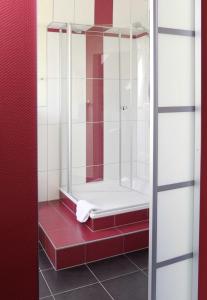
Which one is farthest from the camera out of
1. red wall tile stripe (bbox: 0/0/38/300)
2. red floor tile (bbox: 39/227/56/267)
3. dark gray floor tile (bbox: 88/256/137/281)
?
red floor tile (bbox: 39/227/56/267)

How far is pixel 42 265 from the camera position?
2.47 meters

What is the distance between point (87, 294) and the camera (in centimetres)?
210

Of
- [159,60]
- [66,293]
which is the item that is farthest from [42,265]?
[159,60]

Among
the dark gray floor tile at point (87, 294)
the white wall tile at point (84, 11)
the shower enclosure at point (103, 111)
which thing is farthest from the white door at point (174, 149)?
the white wall tile at point (84, 11)

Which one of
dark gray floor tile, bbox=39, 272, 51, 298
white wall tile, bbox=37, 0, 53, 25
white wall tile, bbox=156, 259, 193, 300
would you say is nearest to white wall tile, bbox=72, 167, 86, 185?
dark gray floor tile, bbox=39, 272, 51, 298

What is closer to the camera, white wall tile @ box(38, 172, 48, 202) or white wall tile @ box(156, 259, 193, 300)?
white wall tile @ box(156, 259, 193, 300)

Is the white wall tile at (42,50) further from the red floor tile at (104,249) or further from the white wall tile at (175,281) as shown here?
the white wall tile at (175,281)

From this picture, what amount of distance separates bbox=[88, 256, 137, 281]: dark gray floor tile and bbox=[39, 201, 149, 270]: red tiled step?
0.16ft

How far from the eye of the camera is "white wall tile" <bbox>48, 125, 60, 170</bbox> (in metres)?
3.53

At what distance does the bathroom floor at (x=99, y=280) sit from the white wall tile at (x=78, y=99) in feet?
5.07

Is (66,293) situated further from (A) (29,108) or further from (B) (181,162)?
(A) (29,108)

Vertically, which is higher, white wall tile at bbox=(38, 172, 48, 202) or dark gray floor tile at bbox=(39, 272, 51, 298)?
white wall tile at bbox=(38, 172, 48, 202)

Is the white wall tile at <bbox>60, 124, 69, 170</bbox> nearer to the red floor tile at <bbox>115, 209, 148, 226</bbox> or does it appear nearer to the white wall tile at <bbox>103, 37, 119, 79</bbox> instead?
the white wall tile at <bbox>103, 37, 119, 79</bbox>

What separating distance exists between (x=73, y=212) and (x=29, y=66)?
6.67ft
